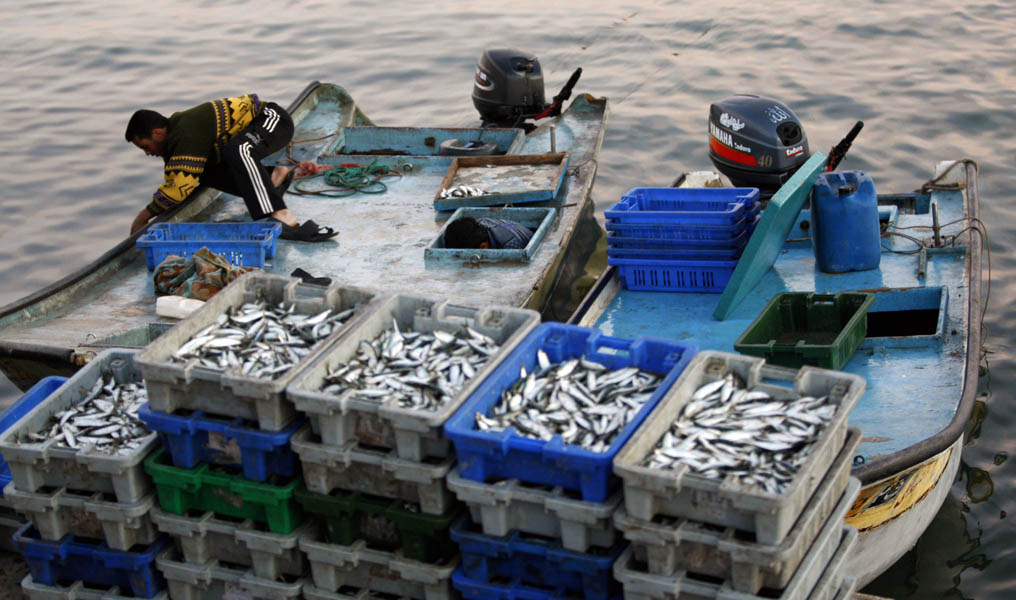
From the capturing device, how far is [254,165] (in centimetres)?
949

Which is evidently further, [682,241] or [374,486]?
[682,241]

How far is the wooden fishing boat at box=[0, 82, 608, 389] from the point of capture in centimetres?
800

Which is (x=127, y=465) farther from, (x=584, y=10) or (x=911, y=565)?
(x=584, y=10)

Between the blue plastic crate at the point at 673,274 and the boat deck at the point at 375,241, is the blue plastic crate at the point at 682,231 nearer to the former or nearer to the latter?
the blue plastic crate at the point at 673,274

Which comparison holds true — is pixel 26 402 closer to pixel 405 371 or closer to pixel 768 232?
pixel 405 371

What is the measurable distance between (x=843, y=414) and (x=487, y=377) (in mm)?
1512

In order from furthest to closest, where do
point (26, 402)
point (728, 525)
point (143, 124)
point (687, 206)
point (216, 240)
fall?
point (143, 124), point (216, 240), point (687, 206), point (26, 402), point (728, 525)

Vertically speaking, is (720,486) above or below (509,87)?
below

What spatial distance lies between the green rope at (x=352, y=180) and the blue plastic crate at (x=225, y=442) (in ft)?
17.5

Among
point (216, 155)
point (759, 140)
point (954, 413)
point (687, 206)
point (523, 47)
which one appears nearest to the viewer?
point (954, 413)

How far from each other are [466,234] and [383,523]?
13.6 feet

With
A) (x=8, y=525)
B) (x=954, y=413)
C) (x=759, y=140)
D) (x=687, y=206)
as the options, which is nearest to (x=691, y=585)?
(x=954, y=413)

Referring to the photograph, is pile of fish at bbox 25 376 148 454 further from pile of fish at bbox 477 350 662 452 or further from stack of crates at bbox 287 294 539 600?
pile of fish at bbox 477 350 662 452

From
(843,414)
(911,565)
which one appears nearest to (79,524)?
(843,414)
